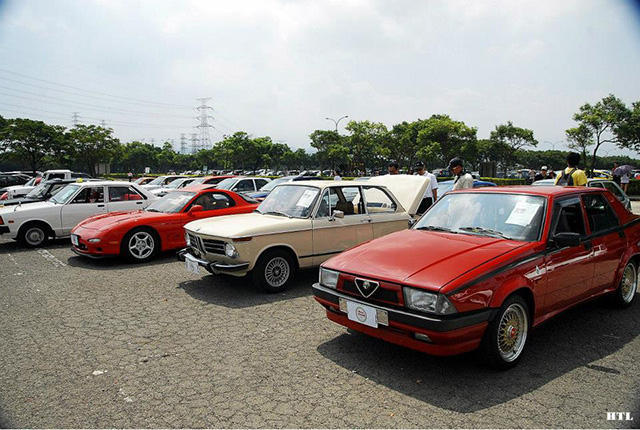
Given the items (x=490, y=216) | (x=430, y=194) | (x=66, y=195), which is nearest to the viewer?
(x=490, y=216)

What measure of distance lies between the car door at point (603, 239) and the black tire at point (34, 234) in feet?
35.4

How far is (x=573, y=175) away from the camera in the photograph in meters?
7.18

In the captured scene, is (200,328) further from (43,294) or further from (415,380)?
(43,294)

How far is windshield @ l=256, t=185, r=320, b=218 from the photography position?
21.4 ft

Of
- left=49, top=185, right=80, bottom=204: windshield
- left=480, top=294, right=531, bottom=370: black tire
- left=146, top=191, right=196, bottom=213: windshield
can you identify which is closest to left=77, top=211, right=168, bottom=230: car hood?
left=146, top=191, right=196, bottom=213: windshield

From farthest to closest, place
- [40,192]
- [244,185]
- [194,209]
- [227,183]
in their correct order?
[244,185] < [227,183] < [40,192] < [194,209]

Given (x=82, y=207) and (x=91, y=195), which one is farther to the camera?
(x=91, y=195)

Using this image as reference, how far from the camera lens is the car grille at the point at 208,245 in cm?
596

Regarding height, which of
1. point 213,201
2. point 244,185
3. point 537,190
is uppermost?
point 537,190

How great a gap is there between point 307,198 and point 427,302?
3523 mm

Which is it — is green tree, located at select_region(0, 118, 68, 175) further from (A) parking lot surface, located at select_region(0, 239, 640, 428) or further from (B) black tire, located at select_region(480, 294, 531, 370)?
(B) black tire, located at select_region(480, 294, 531, 370)

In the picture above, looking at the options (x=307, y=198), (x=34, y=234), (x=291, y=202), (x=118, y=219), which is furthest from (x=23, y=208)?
(x=307, y=198)

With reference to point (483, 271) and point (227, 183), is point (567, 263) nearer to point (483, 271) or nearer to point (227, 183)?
point (483, 271)

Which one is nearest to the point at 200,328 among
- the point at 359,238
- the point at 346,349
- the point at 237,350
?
the point at 237,350
